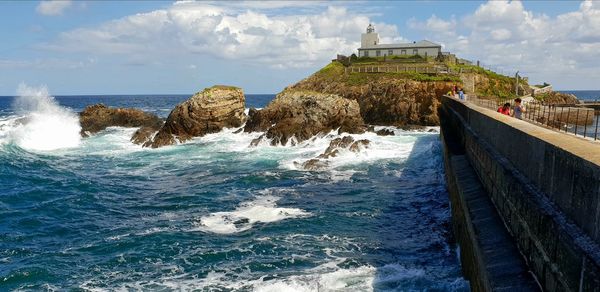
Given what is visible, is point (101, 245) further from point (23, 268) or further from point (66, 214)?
point (66, 214)

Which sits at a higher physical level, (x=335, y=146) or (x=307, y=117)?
(x=307, y=117)

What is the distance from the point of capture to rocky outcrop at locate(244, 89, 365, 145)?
35.8 meters

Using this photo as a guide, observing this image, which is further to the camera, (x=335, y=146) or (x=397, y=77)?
(x=397, y=77)

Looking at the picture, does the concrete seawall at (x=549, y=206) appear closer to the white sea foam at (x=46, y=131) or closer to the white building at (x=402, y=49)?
the white sea foam at (x=46, y=131)

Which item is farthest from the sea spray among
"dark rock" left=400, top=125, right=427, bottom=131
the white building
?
the white building

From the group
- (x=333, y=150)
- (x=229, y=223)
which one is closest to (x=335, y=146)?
(x=333, y=150)

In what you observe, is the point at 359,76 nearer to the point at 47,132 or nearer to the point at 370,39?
the point at 370,39

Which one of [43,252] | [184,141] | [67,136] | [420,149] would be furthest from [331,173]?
[67,136]

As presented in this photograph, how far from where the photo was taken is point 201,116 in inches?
1596

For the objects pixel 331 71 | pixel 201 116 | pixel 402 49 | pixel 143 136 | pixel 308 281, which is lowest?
pixel 308 281

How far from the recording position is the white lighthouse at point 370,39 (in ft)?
246

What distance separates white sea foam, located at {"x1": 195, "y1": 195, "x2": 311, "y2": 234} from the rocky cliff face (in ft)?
98.7

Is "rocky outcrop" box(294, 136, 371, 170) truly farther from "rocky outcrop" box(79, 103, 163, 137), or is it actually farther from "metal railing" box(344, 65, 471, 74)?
"metal railing" box(344, 65, 471, 74)

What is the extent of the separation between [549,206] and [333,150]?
24078mm
